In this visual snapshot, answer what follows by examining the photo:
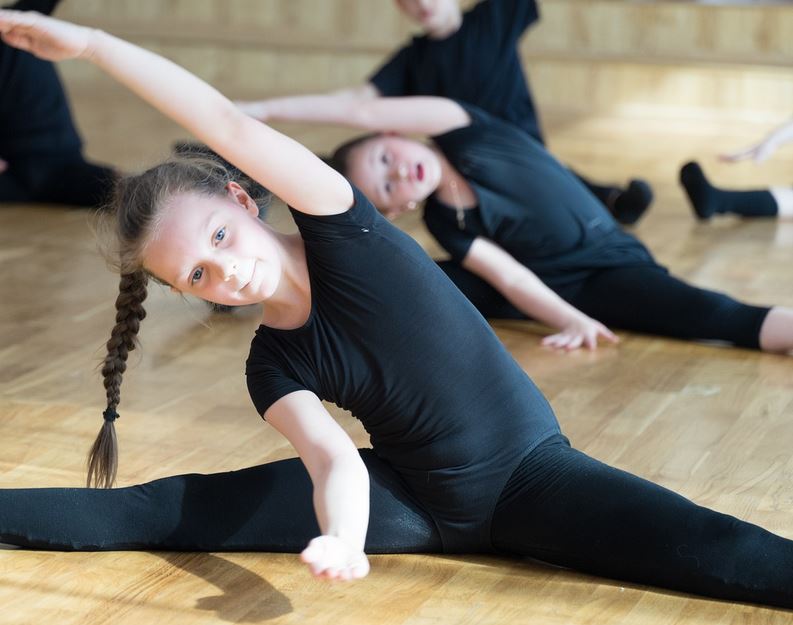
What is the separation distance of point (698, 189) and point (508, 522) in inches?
74.7

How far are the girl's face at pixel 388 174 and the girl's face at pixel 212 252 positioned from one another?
798 millimetres

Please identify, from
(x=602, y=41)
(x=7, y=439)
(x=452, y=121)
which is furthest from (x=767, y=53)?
(x=7, y=439)

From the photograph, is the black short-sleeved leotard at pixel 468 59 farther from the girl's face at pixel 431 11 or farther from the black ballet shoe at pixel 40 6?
the black ballet shoe at pixel 40 6

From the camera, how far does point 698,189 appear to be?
3.11 metres

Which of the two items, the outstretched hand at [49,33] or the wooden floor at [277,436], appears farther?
the wooden floor at [277,436]

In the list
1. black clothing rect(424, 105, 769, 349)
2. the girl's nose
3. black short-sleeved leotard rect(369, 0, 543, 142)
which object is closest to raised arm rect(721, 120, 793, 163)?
black clothing rect(424, 105, 769, 349)

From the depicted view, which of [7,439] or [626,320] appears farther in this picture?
[626,320]

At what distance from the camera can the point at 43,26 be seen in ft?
3.90

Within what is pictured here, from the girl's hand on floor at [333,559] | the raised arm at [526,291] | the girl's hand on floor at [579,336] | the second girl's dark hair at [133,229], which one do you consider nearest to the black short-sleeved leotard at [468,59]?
the raised arm at [526,291]

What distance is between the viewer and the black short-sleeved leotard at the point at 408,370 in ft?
4.43

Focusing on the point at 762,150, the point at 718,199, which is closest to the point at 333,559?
the point at 762,150

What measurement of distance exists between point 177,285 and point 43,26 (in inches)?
11.3

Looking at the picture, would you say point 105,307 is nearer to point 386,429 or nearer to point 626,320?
point 626,320

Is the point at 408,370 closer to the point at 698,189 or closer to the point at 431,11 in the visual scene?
the point at 431,11
